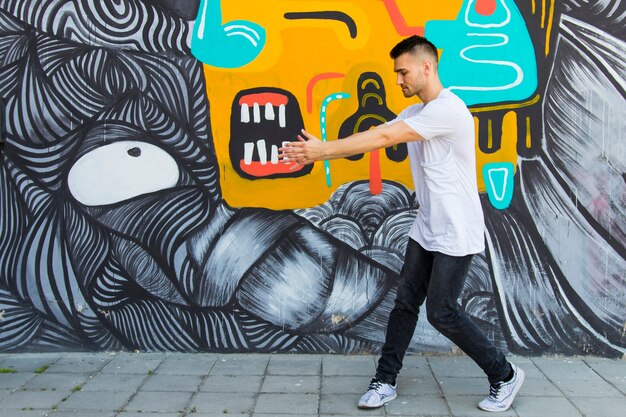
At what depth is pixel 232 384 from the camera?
4.10 meters

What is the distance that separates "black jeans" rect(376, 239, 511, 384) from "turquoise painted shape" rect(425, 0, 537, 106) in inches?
51.2

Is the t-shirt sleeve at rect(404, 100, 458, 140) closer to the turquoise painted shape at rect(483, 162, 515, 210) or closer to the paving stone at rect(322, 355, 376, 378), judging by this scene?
the turquoise painted shape at rect(483, 162, 515, 210)

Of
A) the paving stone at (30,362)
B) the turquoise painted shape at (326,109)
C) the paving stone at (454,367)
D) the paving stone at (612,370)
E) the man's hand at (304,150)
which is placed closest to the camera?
the man's hand at (304,150)

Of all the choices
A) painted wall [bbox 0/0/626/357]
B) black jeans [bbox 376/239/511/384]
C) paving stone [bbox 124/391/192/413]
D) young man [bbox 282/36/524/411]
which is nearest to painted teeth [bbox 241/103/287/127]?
painted wall [bbox 0/0/626/357]

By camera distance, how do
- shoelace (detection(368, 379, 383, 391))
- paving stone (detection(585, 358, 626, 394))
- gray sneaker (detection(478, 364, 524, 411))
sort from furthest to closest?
1. paving stone (detection(585, 358, 626, 394))
2. shoelace (detection(368, 379, 383, 391))
3. gray sneaker (detection(478, 364, 524, 411))

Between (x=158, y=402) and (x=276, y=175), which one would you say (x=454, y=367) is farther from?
(x=158, y=402)

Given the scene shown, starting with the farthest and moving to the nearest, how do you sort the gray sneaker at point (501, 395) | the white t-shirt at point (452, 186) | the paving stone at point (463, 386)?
the paving stone at point (463, 386)
the gray sneaker at point (501, 395)
the white t-shirt at point (452, 186)

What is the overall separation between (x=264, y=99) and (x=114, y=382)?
2083 millimetres

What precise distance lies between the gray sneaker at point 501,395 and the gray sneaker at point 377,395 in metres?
0.50

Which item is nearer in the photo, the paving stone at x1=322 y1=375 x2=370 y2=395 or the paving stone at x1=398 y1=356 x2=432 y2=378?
the paving stone at x1=322 y1=375 x2=370 y2=395

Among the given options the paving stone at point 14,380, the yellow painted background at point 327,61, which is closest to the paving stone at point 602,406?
the yellow painted background at point 327,61

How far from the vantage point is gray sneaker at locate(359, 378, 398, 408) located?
371 centimetres

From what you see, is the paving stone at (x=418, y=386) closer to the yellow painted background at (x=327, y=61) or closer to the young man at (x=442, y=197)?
the young man at (x=442, y=197)

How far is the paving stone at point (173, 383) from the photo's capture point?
4.03 metres
